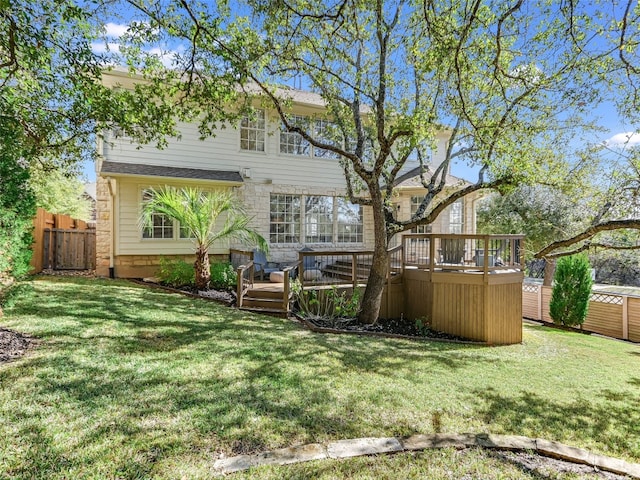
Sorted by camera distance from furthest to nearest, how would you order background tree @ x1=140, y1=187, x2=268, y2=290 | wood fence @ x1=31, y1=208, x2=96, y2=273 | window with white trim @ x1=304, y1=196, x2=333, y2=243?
window with white trim @ x1=304, y1=196, x2=333, y2=243 < wood fence @ x1=31, y1=208, x2=96, y2=273 < background tree @ x1=140, y1=187, x2=268, y2=290

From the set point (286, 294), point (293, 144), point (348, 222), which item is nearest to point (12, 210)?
point (286, 294)

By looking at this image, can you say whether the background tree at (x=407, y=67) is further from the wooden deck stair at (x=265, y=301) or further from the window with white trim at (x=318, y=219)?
the window with white trim at (x=318, y=219)

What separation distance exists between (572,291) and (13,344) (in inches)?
588

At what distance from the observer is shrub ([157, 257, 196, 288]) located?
1017cm

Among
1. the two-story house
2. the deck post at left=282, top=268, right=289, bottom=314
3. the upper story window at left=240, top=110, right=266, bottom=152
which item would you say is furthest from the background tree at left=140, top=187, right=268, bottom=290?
the upper story window at left=240, top=110, right=266, bottom=152

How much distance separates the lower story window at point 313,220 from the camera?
12.7m

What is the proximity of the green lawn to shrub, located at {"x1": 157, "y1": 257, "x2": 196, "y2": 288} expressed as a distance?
3.24m

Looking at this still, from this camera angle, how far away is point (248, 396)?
357cm

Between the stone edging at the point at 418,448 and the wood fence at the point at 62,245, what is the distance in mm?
11978

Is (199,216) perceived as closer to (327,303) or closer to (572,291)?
(327,303)

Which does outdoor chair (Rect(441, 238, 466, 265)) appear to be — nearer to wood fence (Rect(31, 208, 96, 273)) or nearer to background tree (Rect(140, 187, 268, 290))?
background tree (Rect(140, 187, 268, 290))

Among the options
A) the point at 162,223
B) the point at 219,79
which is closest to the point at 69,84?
the point at 219,79

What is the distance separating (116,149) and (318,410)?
34.0 feet

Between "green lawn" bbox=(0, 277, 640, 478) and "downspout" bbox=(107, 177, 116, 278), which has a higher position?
"downspout" bbox=(107, 177, 116, 278)
